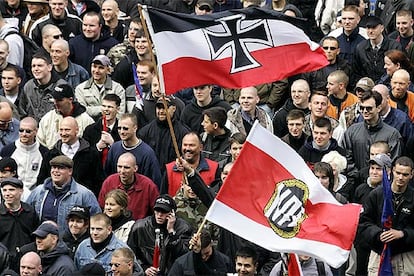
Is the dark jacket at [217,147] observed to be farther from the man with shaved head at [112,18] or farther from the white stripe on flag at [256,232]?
the white stripe on flag at [256,232]

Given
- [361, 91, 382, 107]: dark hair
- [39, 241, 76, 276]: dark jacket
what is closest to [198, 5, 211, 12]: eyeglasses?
[361, 91, 382, 107]: dark hair

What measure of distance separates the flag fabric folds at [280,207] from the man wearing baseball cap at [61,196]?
4260 mm

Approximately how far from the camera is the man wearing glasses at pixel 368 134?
20781mm

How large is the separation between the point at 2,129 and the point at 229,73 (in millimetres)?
4992

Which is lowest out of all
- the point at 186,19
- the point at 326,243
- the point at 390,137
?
the point at 390,137

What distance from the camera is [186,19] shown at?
16.8 meters

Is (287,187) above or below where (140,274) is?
above

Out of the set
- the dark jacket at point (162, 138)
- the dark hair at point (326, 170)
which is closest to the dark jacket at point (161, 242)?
the dark hair at point (326, 170)

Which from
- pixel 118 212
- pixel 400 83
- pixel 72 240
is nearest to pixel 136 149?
pixel 118 212

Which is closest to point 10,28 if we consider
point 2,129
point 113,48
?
point 113,48

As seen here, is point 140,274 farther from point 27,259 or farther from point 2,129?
point 2,129

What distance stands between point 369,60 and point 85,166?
495 centimetres

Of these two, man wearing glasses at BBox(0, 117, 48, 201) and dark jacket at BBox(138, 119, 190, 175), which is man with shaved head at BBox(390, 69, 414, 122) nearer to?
dark jacket at BBox(138, 119, 190, 175)

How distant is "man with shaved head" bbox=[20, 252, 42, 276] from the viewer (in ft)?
59.4
